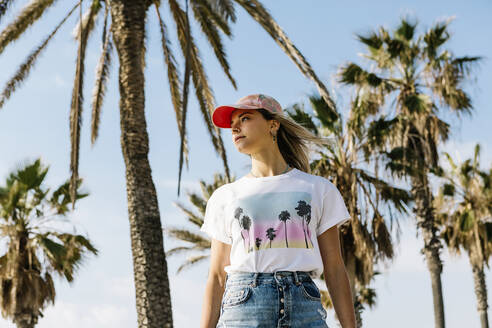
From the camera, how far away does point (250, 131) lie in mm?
3434

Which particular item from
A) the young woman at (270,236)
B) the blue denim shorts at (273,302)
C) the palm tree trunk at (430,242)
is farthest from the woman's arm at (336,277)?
the palm tree trunk at (430,242)

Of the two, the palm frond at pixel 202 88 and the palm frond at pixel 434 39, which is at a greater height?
the palm frond at pixel 434 39

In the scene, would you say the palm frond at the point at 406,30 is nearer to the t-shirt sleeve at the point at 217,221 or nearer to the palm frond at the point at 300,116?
the palm frond at the point at 300,116

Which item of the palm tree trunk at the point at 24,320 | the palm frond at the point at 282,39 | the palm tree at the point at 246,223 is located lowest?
the palm tree at the point at 246,223

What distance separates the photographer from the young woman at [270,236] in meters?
3.04

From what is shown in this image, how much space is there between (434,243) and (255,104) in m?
17.7

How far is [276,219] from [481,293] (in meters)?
25.6

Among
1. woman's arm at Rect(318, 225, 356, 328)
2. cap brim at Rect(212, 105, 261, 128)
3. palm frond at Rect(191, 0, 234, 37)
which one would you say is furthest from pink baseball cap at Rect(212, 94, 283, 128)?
palm frond at Rect(191, 0, 234, 37)

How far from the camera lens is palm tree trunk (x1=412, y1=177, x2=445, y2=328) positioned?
19.4 meters

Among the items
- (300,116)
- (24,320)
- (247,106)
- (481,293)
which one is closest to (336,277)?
(247,106)

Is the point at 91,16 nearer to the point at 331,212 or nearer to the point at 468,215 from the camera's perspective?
the point at 331,212

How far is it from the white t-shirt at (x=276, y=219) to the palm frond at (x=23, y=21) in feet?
33.9

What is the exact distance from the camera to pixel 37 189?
20.2 meters

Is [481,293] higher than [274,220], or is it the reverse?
[481,293]
